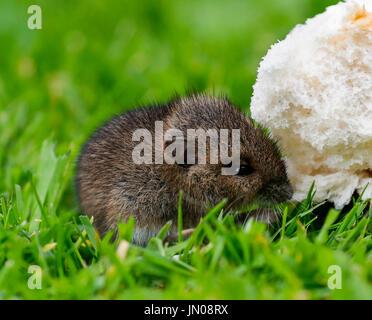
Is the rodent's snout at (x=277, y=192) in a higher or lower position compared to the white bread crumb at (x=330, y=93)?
lower

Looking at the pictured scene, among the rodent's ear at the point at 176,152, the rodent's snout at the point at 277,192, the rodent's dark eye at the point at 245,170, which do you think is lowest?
the rodent's snout at the point at 277,192

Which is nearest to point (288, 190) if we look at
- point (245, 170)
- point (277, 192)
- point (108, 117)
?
point (277, 192)

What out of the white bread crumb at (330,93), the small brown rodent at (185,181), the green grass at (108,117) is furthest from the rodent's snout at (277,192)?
the white bread crumb at (330,93)

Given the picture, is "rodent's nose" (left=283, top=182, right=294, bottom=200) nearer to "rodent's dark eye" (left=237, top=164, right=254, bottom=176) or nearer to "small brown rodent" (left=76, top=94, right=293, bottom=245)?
"small brown rodent" (left=76, top=94, right=293, bottom=245)

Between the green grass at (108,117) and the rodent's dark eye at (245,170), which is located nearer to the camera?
the green grass at (108,117)

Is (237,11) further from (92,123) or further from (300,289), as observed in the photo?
(300,289)

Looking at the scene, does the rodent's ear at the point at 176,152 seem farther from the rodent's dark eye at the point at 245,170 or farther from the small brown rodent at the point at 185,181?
the rodent's dark eye at the point at 245,170

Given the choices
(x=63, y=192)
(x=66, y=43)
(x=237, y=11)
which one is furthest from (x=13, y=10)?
(x=63, y=192)
